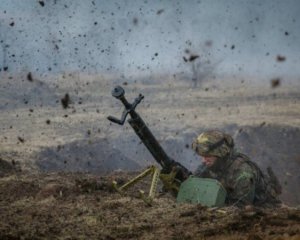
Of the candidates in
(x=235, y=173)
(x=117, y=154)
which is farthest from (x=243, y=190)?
(x=117, y=154)

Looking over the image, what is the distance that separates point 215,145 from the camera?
22.2 feet

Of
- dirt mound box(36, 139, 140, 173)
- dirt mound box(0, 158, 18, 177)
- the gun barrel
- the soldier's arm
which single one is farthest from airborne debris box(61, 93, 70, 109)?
the soldier's arm

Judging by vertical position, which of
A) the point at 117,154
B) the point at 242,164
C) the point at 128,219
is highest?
the point at 242,164

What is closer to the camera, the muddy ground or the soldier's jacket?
the muddy ground

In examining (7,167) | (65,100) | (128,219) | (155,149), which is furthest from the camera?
(65,100)

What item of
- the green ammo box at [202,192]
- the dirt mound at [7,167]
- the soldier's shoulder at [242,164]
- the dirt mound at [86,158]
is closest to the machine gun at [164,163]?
the green ammo box at [202,192]

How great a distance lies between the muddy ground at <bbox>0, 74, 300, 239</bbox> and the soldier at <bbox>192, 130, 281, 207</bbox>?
594mm

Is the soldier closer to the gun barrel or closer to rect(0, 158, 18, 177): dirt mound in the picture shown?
the gun barrel

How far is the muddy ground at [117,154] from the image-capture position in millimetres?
5430

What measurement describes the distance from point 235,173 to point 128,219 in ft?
5.20

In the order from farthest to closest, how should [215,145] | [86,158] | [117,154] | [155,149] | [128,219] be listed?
[117,154]
[86,158]
[155,149]
[215,145]
[128,219]

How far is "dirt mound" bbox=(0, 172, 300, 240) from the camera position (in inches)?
200

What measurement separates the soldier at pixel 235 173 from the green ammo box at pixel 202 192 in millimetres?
339

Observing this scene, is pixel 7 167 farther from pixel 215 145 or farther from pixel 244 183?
pixel 244 183
